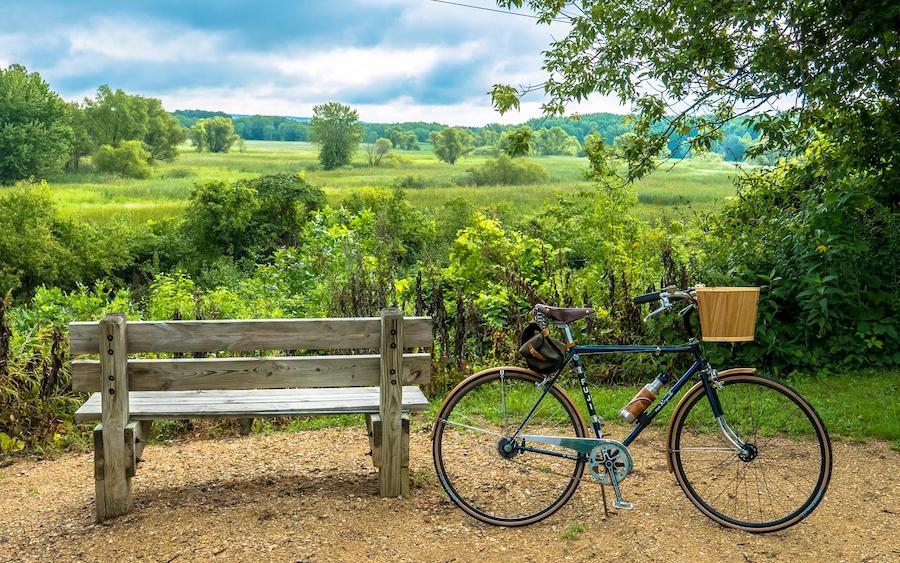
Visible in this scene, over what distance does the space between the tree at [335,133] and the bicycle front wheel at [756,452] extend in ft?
86.6

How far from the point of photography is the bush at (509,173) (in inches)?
1115

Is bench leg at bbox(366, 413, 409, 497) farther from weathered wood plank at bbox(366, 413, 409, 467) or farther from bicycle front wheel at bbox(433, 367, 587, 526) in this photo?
bicycle front wheel at bbox(433, 367, 587, 526)

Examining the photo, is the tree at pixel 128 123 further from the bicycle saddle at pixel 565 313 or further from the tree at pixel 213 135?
the bicycle saddle at pixel 565 313

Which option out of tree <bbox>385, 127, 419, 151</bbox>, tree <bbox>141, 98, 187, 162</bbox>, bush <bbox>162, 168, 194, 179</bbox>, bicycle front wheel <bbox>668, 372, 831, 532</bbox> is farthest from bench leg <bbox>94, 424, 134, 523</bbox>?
tree <bbox>141, 98, 187, 162</bbox>

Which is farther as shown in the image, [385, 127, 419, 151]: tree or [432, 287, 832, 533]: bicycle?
[385, 127, 419, 151]: tree

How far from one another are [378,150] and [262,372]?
27092 mm

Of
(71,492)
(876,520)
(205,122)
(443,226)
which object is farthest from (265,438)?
(205,122)

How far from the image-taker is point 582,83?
300 inches

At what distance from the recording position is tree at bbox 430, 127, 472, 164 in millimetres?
31438

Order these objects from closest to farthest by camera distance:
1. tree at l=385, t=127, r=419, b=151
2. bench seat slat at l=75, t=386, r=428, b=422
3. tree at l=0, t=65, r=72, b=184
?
bench seat slat at l=75, t=386, r=428, b=422 → tree at l=0, t=65, r=72, b=184 → tree at l=385, t=127, r=419, b=151

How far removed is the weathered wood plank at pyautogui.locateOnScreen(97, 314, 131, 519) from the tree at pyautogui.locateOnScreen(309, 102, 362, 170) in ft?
85.8

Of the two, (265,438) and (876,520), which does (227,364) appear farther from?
(876,520)

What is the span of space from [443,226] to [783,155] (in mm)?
12892

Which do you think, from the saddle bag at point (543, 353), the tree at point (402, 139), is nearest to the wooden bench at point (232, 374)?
the saddle bag at point (543, 353)
